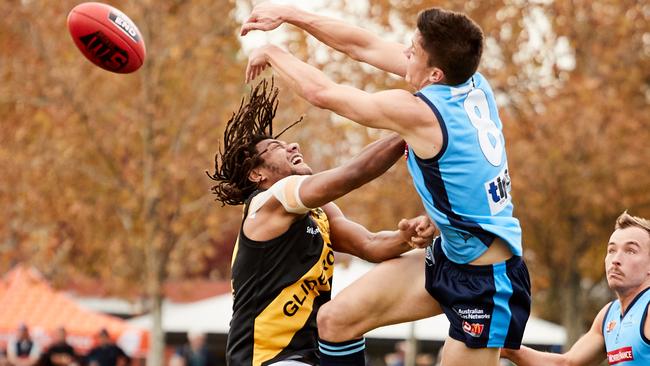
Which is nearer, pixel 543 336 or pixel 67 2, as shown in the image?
pixel 67 2

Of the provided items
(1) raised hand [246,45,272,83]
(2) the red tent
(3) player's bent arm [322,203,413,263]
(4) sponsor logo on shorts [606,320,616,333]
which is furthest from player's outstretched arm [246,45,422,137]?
(2) the red tent

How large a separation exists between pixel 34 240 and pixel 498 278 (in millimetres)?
15286

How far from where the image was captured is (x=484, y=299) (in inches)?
222

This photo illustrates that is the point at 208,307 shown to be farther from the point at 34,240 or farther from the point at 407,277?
the point at 407,277

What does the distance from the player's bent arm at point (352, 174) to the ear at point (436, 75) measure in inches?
18.1

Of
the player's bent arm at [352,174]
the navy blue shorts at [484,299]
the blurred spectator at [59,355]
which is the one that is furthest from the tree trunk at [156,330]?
the navy blue shorts at [484,299]

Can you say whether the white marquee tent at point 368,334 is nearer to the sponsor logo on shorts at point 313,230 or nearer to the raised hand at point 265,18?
the sponsor logo on shorts at point 313,230

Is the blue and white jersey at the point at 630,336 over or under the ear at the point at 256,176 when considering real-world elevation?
under

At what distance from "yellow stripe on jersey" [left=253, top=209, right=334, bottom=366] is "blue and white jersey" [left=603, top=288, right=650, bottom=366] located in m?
1.92

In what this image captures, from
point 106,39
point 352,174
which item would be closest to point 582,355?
point 352,174

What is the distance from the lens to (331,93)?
5.63 meters

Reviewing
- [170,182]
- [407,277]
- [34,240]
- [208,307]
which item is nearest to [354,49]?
[407,277]

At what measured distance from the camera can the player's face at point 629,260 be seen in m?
6.65

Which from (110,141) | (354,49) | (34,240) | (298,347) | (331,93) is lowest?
(298,347)
